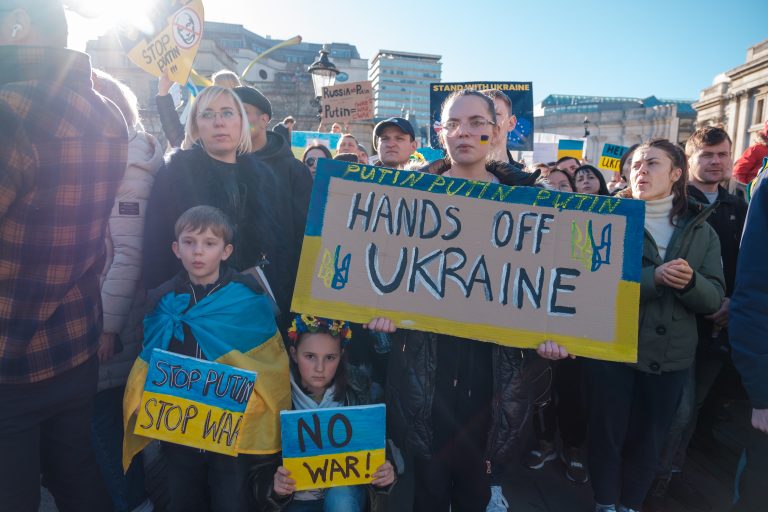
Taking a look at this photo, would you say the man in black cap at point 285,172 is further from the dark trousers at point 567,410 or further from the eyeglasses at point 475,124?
the dark trousers at point 567,410

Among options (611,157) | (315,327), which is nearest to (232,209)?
(315,327)

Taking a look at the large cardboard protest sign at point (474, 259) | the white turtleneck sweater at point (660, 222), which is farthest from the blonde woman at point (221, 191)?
the white turtleneck sweater at point (660, 222)

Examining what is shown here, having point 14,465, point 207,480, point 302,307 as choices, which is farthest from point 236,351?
point 14,465

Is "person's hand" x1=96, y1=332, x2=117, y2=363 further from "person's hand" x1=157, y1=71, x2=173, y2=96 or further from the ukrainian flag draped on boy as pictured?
"person's hand" x1=157, y1=71, x2=173, y2=96

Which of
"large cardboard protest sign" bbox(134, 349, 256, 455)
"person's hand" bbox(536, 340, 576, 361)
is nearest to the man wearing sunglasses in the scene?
"large cardboard protest sign" bbox(134, 349, 256, 455)

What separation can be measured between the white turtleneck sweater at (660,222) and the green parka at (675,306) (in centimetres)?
4

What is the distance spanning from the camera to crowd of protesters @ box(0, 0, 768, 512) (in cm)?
150

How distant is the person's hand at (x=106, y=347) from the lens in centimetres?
222

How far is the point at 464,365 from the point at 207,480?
1404 mm

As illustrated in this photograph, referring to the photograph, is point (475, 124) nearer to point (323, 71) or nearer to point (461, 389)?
point (461, 389)

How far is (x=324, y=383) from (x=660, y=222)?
204cm

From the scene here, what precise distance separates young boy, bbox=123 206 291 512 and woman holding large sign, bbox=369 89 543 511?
581 mm

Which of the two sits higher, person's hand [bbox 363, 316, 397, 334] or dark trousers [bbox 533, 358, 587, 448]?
person's hand [bbox 363, 316, 397, 334]

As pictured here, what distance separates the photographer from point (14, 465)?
152 cm
